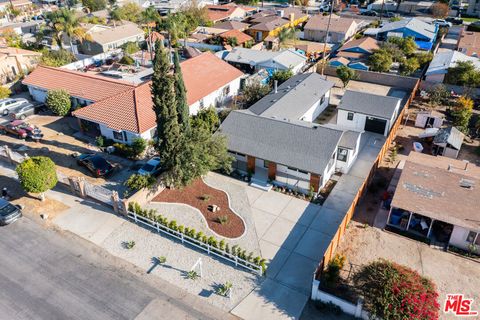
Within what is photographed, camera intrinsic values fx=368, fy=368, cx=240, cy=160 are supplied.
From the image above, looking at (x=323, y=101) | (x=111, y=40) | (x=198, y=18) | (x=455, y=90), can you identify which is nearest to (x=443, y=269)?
(x=323, y=101)

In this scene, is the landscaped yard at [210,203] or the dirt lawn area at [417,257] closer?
the dirt lawn area at [417,257]

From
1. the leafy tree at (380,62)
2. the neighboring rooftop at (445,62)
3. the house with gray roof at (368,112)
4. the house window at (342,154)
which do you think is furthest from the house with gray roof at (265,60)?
the house window at (342,154)

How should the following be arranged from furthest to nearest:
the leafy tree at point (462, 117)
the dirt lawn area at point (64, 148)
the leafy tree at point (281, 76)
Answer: the leafy tree at point (281, 76)
the leafy tree at point (462, 117)
the dirt lawn area at point (64, 148)

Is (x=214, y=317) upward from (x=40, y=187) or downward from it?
downward

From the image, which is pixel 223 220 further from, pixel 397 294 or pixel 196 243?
pixel 397 294

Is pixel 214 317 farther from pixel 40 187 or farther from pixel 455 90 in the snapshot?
pixel 455 90

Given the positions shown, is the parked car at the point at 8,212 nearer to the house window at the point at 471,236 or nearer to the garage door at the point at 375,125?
the house window at the point at 471,236

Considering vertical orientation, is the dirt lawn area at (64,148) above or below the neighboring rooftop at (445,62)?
below
